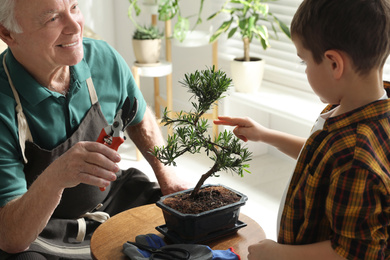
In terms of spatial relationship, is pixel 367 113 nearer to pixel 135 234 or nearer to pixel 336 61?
pixel 336 61

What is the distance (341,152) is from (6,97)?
1.08 m

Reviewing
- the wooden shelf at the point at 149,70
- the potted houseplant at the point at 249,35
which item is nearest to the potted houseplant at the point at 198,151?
the potted houseplant at the point at 249,35

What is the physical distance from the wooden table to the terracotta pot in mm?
2223

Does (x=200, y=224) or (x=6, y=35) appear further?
(x=6, y=35)

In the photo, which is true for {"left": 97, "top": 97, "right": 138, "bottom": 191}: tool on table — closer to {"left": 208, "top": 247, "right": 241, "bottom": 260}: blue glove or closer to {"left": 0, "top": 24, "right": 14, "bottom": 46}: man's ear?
{"left": 208, "top": 247, "right": 241, "bottom": 260}: blue glove

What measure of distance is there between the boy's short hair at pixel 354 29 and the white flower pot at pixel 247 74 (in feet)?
7.52

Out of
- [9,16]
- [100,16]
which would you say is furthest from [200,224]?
[100,16]

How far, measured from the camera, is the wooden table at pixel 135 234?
1.44 meters

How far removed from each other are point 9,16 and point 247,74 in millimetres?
1985

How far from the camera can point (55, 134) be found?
1.77m

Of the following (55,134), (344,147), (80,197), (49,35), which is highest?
(49,35)

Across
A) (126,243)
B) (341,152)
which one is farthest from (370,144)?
(126,243)

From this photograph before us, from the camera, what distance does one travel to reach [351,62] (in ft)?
3.70

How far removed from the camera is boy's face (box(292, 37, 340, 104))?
117 cm
